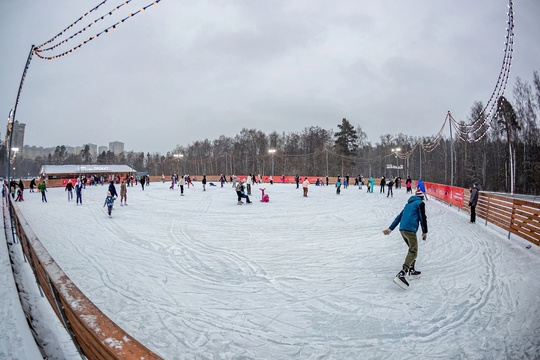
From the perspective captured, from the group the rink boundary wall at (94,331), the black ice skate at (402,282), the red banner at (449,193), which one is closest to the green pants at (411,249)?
the black ice skate at (402,282)

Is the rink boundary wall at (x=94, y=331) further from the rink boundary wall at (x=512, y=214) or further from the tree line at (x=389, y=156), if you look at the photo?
the tree line at (x=389, y=156)

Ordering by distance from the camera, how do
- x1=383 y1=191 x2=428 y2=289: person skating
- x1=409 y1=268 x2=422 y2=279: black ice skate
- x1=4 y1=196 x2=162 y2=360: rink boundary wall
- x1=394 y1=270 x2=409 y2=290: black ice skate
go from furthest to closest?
x1=409 y1=268 x2=422 y2=279: black ice skate, x1=383 y1=191 x2=428 y2=289: person skating, x1=394 y1=270 x2=409 y2=290: black ice skate, x1=4 y1=196 x2=162 y2=360: rink boundary wall

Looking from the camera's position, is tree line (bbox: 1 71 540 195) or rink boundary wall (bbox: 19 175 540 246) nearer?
rink boundary wall (bbox: 19 175 540 246)

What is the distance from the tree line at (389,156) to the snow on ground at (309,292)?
43.7 ft

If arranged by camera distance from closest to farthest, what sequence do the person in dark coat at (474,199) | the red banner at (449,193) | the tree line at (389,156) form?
the person in dark coat at (474,199)
the red banner at (449,193)
the tree line at (389,156)

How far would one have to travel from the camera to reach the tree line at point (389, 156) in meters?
34.5

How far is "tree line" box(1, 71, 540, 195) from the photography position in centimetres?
3453

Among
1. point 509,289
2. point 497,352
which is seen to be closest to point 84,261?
point 497,352

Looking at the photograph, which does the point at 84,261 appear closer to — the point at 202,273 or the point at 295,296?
the point at 202,273

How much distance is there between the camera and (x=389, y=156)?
82562 mm

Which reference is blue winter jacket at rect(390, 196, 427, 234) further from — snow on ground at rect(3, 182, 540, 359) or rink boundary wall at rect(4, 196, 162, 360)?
rink boundary wall at rect(4, 196, 162, 360)

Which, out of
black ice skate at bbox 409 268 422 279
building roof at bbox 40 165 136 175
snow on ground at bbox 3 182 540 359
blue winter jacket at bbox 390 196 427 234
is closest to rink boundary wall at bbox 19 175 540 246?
snow on ground at bbox 3 182 540 359

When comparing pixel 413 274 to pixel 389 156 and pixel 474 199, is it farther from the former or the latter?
pixel 389 156

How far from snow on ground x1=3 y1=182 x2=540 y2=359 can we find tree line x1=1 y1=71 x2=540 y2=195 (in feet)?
43.7
